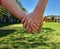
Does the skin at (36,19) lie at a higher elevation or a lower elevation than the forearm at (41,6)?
lower

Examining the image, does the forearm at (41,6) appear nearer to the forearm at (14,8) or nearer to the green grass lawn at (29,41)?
the forearm at (14,8)

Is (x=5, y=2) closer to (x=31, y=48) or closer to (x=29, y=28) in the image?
(x=29, y=28)

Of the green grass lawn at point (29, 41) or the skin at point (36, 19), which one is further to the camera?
the green grass lawn at point (29, 41)

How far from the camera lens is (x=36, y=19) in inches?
25.3

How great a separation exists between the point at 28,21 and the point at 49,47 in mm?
4075

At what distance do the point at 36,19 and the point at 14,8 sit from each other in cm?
9

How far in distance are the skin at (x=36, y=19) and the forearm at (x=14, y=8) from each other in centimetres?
3

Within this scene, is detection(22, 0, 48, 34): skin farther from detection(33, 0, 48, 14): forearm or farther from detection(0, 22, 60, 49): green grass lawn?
detection(0, 22, 60, 49): green grass lawn

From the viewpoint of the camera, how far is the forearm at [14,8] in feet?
2.14

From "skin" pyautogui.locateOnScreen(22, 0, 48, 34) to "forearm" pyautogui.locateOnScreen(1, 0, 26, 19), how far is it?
0.09 ft

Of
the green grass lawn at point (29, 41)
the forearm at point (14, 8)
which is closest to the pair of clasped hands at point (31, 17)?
the forearm at point (14, 8)

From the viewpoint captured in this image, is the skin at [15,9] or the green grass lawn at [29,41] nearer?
the skin at [15,9]

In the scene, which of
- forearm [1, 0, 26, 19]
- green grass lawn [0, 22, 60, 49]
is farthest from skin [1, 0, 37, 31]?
green grass lawn [0, 22, 60, 49]

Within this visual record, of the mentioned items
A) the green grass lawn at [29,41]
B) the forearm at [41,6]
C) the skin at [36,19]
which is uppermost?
the forearm at [41,6]
